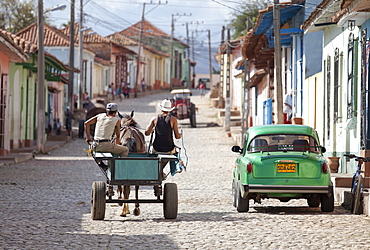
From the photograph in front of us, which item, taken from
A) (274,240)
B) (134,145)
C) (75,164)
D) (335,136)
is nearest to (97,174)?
(75,164)

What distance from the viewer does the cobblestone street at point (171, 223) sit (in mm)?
8992

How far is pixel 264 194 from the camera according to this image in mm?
12039

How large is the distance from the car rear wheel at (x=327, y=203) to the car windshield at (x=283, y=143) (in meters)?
0.81

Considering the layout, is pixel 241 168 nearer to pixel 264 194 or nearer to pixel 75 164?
pixel 264 194

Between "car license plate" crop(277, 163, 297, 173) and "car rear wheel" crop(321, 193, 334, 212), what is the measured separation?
25.3 inches

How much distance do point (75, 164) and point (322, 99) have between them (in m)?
7.48

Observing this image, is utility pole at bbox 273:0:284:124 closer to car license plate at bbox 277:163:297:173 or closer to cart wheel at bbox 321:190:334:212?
cart wheel at bbox 321:190:334:212

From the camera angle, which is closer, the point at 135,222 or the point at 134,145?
the point at 135,222

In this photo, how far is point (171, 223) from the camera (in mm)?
10734

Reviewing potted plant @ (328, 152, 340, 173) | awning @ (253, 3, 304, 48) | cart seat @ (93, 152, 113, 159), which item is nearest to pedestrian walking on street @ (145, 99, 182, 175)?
cart seat @ (93, 152, 113, 159)

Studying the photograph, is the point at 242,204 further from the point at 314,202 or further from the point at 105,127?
the point at 105,127

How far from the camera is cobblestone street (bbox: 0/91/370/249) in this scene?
8.99 meters

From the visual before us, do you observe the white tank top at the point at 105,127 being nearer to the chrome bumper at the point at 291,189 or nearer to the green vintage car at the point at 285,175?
the green vintage car at the point at 285,175

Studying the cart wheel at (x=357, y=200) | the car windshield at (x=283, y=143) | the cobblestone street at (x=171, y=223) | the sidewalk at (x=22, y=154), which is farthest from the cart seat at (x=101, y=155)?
the sidewalk at (x=22, y=154)
